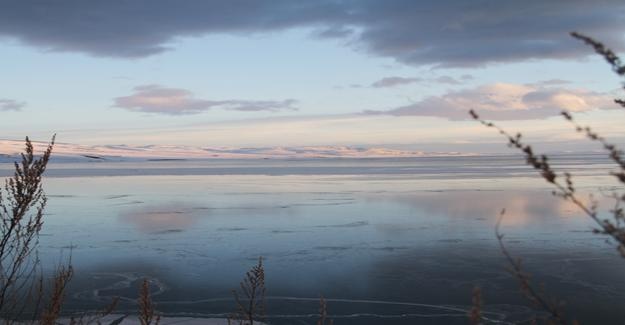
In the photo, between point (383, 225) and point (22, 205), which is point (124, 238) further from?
point (22, 205)

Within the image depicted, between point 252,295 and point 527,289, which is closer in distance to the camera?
point 527,289

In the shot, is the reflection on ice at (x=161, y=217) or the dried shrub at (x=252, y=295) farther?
the reflection on ice at (x=161, y=217)

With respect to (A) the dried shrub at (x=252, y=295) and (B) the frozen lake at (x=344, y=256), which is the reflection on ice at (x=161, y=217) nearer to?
(B) the frozen lake at (x=344, y=256)

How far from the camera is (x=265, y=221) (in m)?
14.6

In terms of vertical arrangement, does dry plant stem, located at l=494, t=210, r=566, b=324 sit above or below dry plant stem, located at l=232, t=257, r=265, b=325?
above

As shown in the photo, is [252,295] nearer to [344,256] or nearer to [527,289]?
[527,289]

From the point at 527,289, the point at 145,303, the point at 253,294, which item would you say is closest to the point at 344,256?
the point at 253,294

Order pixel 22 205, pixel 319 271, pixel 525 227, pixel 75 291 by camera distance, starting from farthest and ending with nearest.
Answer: pixel 525 227 → pixel 319 271 → pixel 75 291 → pixel 22 205

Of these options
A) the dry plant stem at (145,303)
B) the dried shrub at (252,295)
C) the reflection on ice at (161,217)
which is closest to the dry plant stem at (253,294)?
the dried shrub at (252,295)

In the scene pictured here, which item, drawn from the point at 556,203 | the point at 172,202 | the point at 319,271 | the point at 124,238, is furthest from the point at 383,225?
the point at 172,202

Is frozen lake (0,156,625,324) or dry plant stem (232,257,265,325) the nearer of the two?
dry plant stem (232,257,265,325)

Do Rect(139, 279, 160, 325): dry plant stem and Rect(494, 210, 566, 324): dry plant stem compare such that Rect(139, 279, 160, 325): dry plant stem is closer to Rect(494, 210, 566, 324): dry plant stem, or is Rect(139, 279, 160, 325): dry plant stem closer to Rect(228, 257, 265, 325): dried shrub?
Rect(228, 257, 265, 325): dried shrub

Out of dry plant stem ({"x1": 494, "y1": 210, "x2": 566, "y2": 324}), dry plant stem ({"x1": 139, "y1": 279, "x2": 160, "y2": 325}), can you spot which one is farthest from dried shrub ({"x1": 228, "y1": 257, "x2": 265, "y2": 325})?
dry plant stem ({"x1": 494, "y1": 210, "x2": 566, "y2": 324})

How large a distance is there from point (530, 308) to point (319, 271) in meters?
3.29
